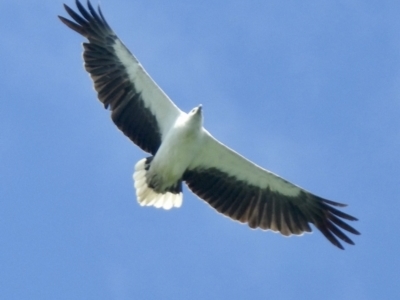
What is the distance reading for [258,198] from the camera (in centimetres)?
1216

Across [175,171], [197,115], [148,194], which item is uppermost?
[197,115]

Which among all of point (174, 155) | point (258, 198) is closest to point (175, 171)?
point (174, 155)

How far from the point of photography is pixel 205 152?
11781mm

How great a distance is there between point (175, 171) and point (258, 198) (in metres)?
1.47

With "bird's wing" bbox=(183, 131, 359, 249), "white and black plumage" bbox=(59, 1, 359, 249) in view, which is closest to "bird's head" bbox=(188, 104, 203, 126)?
"white and black plumage" bbox=(59, 1, 359, 249)

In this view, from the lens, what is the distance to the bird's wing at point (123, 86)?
471 inches

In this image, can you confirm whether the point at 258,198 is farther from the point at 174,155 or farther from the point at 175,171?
the point at 174,155

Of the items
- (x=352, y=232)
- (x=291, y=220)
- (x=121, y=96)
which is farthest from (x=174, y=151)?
(x=352, y=232)

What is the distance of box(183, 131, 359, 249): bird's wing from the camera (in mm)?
12008

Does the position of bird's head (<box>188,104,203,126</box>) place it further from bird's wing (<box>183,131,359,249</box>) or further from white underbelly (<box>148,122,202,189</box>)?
bird's wing (<box>183,131,359,249</box>)

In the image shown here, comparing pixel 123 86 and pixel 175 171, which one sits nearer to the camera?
pixel 175 171

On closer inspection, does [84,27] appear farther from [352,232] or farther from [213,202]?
[352,232]

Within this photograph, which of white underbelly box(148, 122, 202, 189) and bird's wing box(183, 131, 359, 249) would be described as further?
bird's wing box(183, 131, 359, 249)

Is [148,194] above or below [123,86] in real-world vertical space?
below
